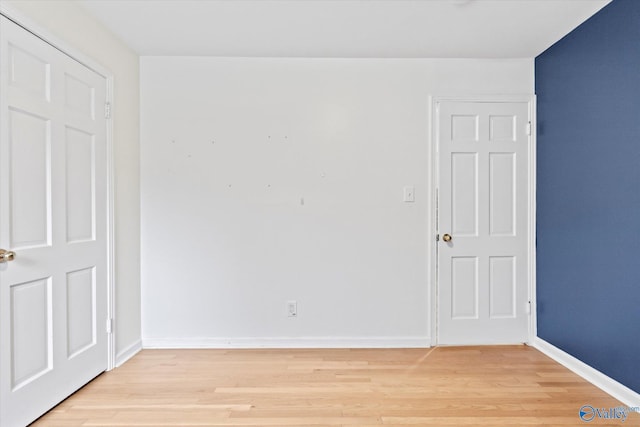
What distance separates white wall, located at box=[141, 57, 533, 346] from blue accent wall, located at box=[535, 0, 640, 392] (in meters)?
0.56

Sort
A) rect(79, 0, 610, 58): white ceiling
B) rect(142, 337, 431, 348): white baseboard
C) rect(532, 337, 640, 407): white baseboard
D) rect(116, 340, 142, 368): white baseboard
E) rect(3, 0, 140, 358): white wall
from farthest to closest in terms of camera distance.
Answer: rect(142, 337, 431, 348): white baseboard
rect(116, 340, 142, 368): white baseboard
rect(3, 0, 140, 358): white wall
rect(79, 0, 610, 58): white ceiling
rect(532, 337, 640, 407): white baseboard

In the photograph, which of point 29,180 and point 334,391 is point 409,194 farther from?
point 29,180

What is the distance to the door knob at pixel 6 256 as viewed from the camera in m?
1.74

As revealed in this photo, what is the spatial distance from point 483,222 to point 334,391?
72.2 inches

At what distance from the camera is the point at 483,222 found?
10.2ft

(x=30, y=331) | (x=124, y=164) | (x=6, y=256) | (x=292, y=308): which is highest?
(x=124, y=164)

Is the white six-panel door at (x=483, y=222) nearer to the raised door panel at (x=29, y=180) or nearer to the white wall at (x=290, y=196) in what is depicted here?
the white wall at (x=290, y=196)

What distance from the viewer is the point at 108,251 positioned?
2602 mm

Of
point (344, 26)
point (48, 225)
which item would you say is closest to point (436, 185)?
point (344, 26)

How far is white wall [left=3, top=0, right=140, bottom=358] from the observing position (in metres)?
2.51

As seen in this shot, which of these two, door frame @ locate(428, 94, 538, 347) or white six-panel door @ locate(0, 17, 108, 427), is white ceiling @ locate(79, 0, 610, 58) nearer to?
door frame @ locate(428, 94, 538, 347)

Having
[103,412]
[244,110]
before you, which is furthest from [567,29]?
[103,412]

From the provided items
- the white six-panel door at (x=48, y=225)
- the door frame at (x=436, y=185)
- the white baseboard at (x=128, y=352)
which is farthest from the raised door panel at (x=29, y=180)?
the door frame at (x=436, y=185)

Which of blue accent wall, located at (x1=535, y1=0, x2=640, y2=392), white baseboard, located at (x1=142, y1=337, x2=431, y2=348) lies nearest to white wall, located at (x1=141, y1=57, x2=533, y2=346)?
white baseboard, located at (x1=142, y1=337, x2=431, y2=348)
